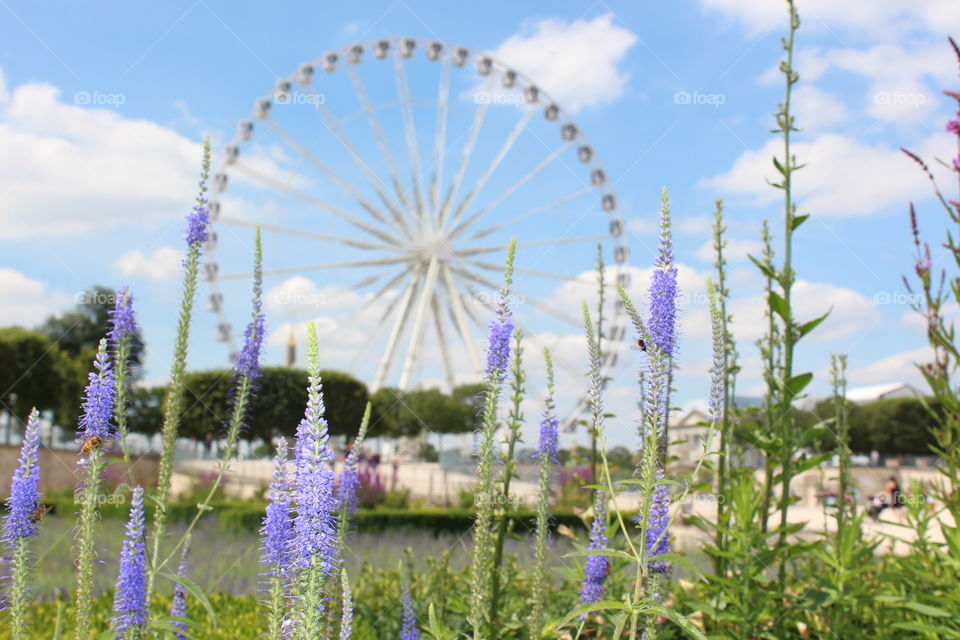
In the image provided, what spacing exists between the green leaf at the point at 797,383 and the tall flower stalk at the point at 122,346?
3107 millimetres

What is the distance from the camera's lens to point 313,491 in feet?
5.86

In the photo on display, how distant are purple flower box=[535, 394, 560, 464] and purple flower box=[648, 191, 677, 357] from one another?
95cm

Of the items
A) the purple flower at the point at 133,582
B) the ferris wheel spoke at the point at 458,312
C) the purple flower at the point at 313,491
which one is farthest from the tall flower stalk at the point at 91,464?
the ferris wheel spoke at the point at 458,312

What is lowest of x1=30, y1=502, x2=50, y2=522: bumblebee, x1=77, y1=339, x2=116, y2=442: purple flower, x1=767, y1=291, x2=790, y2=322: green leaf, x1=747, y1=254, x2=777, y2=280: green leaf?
x1=30, y1=502, x2=50, y2=522: bumblebee

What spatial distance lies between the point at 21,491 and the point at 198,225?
4.00ft

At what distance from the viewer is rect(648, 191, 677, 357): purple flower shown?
249 centimetres

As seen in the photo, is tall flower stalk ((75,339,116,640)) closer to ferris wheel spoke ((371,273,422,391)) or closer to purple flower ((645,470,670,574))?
purple flower ((645,470,670,574))

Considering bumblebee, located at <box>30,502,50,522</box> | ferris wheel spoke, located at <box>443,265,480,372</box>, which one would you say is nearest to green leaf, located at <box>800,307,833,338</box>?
bumblebee, located at <box>30,502,50,522</box>

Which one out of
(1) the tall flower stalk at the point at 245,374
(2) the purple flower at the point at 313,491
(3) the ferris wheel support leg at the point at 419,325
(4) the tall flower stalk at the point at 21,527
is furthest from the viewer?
(3) the ferris wheel support leg at the point at 419,325

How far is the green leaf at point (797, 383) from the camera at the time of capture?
159 inches

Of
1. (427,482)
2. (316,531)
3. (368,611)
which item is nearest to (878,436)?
(427,482)

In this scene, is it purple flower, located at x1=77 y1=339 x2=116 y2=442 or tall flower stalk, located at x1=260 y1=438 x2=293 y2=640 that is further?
purple flower, located at x1=77 y1=339 x2=116 y2=442

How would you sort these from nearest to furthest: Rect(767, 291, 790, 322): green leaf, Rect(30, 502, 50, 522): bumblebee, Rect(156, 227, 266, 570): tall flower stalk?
Rect(30, 502, 50, 522): bumblebee → Rect(156, 227, 266, 570): tall flower stalk → Rect(767, 291, 790, 322): green leaf

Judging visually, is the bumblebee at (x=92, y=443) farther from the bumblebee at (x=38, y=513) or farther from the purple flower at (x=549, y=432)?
the purple flower at (x=549, y=432)
